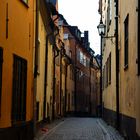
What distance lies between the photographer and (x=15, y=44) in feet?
48.4

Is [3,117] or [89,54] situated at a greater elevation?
[89,54]

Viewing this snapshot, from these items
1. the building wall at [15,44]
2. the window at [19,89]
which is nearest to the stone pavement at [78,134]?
the building wall at [15,44]

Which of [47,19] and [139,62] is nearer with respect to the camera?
[139,62]

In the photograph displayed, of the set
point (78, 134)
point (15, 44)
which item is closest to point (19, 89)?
point (15, 44)

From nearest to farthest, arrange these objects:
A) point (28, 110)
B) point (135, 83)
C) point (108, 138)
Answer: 1. point (135, 83)
2. point (28, 110)
3. point (108, 138)

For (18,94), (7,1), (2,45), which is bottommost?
A: (18,94)

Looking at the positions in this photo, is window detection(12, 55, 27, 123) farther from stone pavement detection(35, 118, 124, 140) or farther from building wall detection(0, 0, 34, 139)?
stone pavement detection(35, 118, 124, 140)

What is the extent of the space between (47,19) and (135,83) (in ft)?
52.0

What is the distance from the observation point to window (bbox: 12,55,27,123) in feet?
48.9

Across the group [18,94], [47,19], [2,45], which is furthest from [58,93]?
[2,45]

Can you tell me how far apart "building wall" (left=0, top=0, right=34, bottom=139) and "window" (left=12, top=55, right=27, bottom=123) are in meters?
0.28

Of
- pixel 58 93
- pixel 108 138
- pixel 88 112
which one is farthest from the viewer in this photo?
pixel 88 112

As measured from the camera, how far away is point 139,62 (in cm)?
1260

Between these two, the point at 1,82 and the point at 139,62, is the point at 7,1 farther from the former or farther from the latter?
Answer: the point at 139,62
